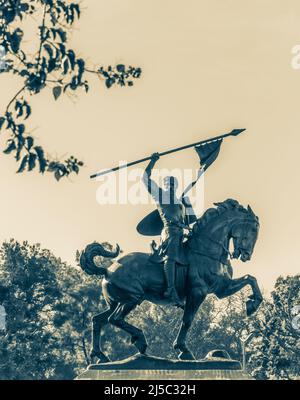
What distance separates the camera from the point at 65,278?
235 feet

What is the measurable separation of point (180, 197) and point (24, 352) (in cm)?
3664

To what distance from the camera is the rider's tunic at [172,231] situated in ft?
88.1

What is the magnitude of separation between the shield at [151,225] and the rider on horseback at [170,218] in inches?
29.1

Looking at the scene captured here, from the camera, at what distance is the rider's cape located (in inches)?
1113

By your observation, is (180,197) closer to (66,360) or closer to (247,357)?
(66,360)

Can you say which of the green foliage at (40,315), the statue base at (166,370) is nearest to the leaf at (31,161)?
the statue base at (166,370)

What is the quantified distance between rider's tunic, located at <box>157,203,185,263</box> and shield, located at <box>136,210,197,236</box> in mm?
826

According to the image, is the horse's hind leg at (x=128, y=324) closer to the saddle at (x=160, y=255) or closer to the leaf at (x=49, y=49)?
the saddle at (x=160, y=255)

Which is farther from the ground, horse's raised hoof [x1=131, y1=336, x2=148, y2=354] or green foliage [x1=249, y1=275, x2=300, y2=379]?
green foliage [x1=249, y1=275, x2=300, y2=379]

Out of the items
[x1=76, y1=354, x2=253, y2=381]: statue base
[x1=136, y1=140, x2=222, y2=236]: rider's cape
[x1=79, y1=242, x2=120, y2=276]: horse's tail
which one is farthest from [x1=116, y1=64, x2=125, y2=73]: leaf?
[x1=136, y1=140, x2=222, y2=236]: rider's cape

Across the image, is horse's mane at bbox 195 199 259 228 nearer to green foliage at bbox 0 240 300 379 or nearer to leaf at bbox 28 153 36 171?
leaf at bbox 28 153 36 171

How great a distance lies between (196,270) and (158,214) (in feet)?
6.36
